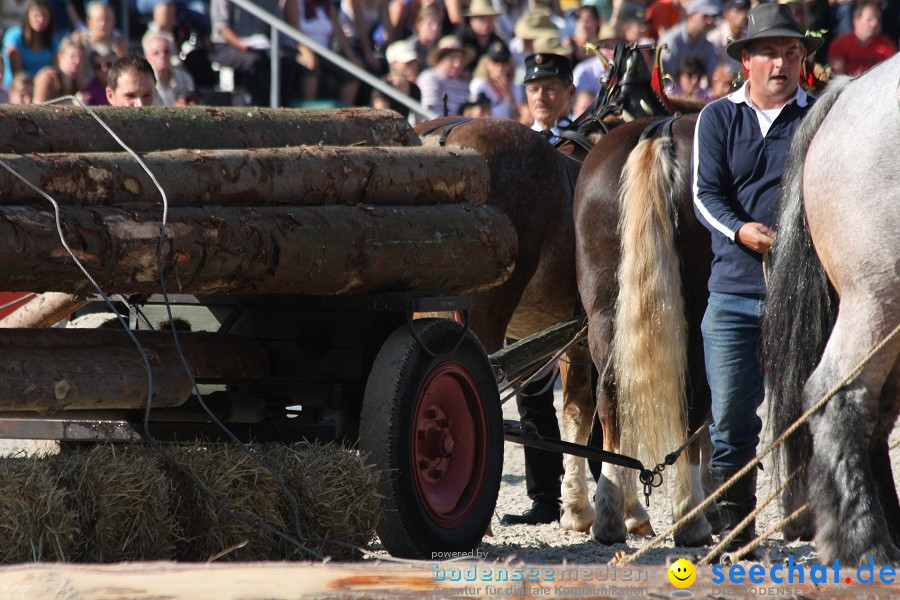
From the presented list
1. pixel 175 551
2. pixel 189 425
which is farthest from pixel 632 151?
pixel 175 551

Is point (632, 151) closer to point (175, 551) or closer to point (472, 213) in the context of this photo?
point (472, 213)

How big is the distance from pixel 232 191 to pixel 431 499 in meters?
1.36

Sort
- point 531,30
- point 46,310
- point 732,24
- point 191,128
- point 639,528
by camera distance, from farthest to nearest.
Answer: point 531,30 → point 732,24 → point 639,528 → point 46,310 → point 191,128

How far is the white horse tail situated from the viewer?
479 cm

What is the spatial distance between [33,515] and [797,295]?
7.86 feet

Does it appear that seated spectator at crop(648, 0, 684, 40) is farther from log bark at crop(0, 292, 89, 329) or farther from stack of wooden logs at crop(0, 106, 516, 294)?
log bark at crop(0, 292, 89, 329)

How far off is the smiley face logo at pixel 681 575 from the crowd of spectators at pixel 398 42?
7.34m

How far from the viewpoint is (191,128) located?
386 centimetres

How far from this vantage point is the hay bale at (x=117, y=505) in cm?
339

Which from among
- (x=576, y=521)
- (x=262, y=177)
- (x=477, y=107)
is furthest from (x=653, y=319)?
(x=477, y=107)

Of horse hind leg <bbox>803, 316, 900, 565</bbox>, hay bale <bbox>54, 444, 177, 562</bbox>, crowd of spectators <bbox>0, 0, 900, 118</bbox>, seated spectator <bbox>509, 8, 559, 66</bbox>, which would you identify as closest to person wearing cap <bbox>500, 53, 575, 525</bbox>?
horse hind leg <bbox>803, 316, 900, 565</bbox>

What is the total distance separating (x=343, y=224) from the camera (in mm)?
3850

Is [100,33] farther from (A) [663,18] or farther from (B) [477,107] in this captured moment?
(A) [663,18]

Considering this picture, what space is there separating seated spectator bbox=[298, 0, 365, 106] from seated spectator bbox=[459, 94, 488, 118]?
1.18 metres
